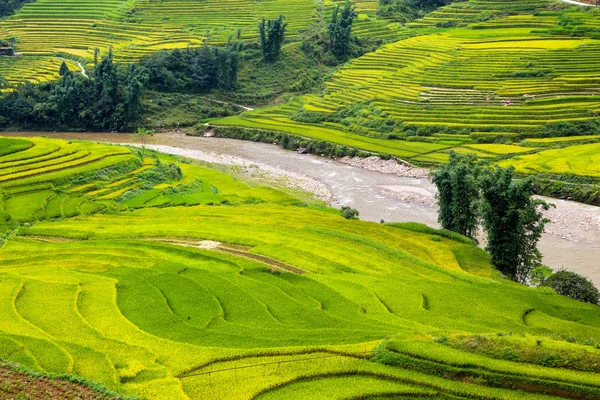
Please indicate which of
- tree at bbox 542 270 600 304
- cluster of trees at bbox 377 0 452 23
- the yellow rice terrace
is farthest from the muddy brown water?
cluster of trees at bbox 377 0 452 23

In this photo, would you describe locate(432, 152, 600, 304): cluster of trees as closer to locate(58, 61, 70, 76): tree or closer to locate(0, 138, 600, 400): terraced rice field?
locate(0, 138, 600, 400): terraced rice field

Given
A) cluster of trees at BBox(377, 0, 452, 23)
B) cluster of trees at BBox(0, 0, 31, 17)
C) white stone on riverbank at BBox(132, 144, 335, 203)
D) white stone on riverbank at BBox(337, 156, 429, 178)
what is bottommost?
white stone on riverbank at BBox(132, 144, 335, 203)

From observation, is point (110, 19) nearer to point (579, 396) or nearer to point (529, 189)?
point (529, 189)

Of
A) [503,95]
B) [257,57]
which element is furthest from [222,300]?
[257,57]

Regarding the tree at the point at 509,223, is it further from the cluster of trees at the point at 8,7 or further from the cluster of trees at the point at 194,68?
the cluster of trees at the point at 8,7

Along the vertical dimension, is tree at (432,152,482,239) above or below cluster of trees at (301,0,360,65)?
below

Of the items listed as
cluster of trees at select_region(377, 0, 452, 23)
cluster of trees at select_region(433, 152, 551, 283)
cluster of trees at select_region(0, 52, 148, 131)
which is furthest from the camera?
cluster of trees at select_region(377, 0, 452, 23)
